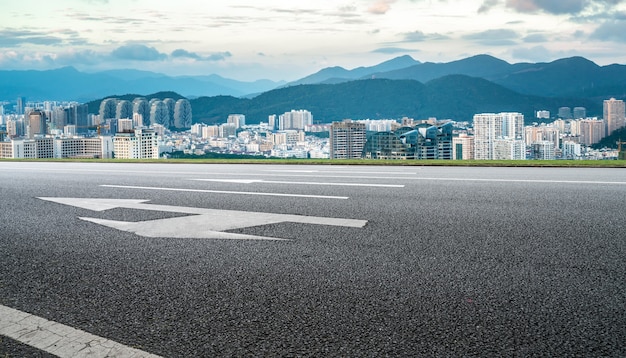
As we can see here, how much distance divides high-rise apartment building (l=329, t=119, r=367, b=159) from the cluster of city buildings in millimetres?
144

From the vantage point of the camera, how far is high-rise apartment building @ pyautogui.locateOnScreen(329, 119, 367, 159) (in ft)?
237

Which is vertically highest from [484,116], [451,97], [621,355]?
[451,97]

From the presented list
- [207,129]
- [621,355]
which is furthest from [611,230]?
[207,129]

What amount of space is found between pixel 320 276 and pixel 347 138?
71983mm

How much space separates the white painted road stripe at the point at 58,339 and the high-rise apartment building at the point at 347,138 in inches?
2664

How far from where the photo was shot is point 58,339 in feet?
9.06

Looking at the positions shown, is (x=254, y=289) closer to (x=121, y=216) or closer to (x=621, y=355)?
(x=621, y=355)

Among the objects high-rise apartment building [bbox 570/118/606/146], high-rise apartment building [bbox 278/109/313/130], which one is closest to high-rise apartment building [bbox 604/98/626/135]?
high-rise apartment building [bbox 570/118/606/146]

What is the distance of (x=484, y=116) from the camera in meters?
93.8

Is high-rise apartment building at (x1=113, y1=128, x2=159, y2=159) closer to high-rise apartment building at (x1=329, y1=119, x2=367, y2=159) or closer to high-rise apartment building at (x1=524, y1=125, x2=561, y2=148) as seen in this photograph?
high-rise apartment building at (x1=329, y1=119, x2=367, y2=159)

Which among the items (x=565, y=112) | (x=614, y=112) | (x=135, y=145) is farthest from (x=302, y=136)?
(x=135, y=145)

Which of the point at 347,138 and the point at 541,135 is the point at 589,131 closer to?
the point at 541,135

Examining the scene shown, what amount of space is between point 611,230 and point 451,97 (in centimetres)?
17204

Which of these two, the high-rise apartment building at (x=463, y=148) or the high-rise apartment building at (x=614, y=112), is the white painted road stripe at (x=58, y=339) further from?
the high-rise apartment building at (x=614, y=112)
